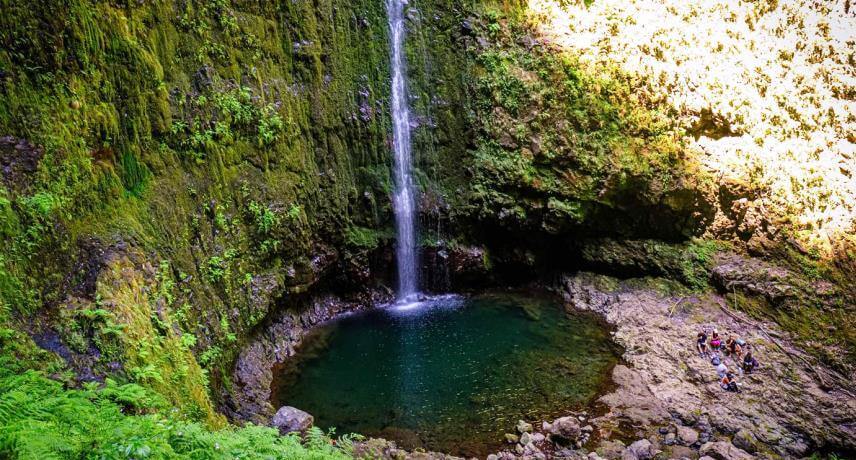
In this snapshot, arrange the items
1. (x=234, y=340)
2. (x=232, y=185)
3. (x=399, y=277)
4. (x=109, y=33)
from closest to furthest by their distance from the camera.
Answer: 1. (x=109, y=33)
2. (x=234, y=340)
3. (x=232, y=185)
4. (x=399, y=277)

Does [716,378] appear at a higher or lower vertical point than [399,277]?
lower

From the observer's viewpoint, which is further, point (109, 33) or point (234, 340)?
point (234, 340)

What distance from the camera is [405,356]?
41.1 feet

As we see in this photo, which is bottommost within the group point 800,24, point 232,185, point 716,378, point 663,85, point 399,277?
point 716,378

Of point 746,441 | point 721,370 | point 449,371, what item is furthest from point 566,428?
point 721,370

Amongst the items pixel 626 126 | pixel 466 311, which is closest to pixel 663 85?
pixel 626 126

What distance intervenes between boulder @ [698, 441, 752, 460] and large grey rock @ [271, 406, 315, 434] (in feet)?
22.8

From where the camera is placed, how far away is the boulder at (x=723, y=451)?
351 inches

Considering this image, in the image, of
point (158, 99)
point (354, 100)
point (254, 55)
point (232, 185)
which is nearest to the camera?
point (158, 99)

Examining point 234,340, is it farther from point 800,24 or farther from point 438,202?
point 800,24

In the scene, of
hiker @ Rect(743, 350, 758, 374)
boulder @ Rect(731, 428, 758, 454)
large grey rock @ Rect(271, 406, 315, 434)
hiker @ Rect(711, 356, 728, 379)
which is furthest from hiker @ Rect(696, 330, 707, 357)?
large grey rock @ Rect(271, 406, 315, 434)

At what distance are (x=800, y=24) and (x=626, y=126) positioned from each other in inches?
223

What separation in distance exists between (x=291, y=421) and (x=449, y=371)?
4.03 m

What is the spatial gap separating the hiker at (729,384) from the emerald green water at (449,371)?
2.21m
